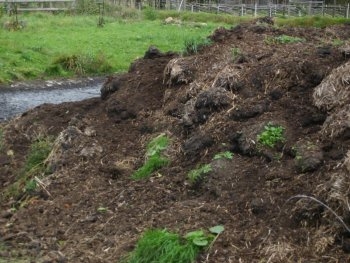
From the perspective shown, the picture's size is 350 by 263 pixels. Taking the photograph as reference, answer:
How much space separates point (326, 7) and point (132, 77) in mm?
50113

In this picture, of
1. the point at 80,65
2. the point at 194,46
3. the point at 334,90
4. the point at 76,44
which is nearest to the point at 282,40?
the point at 194,46

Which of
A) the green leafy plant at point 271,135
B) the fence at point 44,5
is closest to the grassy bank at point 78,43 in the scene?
the fence at point 44,5

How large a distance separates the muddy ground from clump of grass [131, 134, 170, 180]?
10 cm

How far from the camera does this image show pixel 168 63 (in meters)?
10.3

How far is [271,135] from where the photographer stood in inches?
289

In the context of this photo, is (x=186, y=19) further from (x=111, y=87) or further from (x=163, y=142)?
(x=163, y=142)

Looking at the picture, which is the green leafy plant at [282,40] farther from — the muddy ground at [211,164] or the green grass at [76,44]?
the green grass at [76,44]

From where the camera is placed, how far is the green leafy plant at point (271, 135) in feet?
23.8

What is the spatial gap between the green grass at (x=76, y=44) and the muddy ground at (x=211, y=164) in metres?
8.60

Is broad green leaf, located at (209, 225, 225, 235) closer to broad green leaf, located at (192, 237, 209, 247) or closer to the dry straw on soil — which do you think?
broad green leaf, located at (192, 237, 209, 247)

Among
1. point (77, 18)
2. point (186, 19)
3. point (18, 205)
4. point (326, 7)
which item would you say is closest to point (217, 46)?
point (18, 205)

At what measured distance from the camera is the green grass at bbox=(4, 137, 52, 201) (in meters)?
8.51

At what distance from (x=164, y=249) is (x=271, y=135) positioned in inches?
78.3

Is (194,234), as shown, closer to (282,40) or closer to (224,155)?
(224,155)
